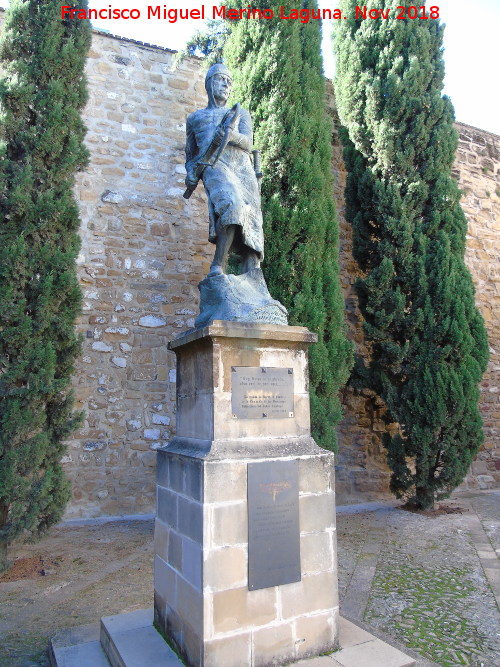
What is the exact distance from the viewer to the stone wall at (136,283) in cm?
554

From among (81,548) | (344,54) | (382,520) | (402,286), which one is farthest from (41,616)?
(344,54)

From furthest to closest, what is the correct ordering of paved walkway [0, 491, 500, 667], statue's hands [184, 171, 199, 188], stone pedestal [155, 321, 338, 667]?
statue's hands [184, 171, 199, 188], paved walkway [0, 491, 500, 667], stone pedestal [155, 321, 338, 667]

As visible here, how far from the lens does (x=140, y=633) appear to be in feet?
8.53

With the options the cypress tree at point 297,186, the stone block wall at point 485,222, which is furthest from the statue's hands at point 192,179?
the stone block wall at point 485,222

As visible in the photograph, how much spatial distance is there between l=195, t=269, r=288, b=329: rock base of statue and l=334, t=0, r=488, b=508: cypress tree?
348 centimetres

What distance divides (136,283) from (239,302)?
3485mm

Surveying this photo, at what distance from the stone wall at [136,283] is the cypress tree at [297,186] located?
51.3 inches

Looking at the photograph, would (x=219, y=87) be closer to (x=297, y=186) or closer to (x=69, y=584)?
(x=297, y=186)

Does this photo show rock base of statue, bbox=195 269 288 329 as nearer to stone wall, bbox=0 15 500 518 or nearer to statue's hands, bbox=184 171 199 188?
statue's hands, bbox=184 171 199 188

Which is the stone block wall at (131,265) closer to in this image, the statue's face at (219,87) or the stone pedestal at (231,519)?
the stone pedestal at (231,519)

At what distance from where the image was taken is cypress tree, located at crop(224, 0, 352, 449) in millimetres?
5105

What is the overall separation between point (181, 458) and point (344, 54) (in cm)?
620

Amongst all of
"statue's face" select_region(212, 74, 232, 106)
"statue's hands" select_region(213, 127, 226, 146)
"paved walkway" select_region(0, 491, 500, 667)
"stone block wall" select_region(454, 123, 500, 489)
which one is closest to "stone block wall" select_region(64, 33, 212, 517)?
"paved walkway" select_region(0, 491, 500, 667)

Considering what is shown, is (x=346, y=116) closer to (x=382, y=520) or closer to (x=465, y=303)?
(x=465, y=303)
